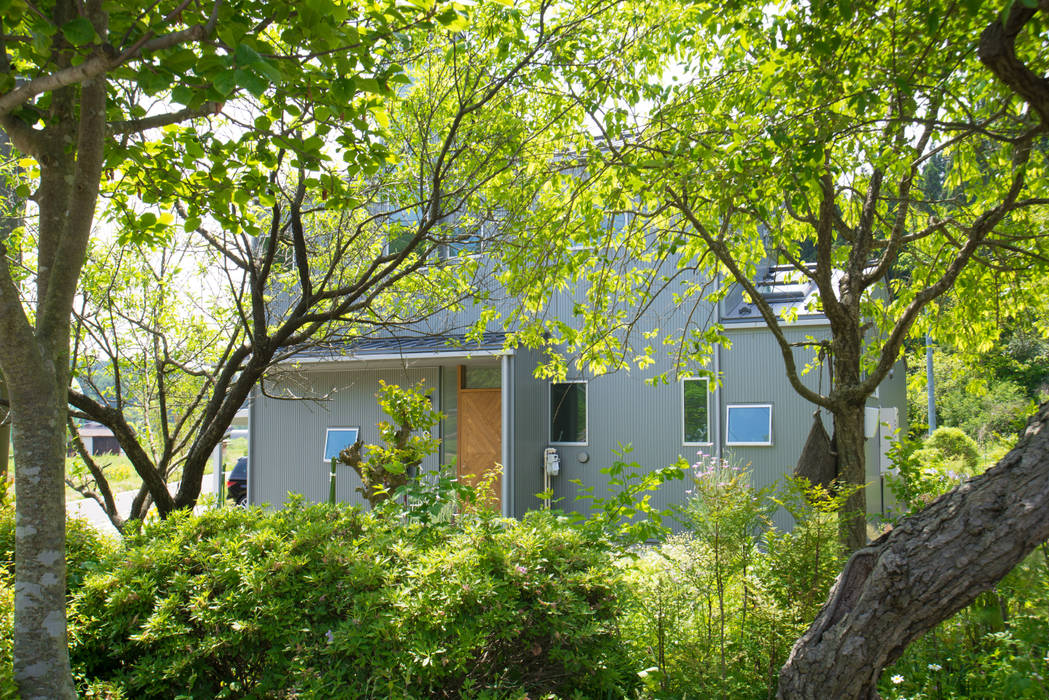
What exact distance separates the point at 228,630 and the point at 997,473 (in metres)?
3.41

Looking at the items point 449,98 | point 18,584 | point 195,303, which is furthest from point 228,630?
point 195,303

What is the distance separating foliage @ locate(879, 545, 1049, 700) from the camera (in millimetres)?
3432

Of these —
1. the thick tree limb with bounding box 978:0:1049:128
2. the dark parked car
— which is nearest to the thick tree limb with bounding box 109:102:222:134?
the thick tree limb with bounding box 978:0:1049:128

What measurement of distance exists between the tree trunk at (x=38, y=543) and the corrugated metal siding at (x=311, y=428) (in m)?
9.99

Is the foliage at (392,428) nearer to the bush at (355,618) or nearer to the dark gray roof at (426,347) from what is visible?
the bush at (355,618)

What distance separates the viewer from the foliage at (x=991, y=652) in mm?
3432

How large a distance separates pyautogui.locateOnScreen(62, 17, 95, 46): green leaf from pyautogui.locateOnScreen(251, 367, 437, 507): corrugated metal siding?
1040 centimetres

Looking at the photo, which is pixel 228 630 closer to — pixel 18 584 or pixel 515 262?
pixel 18 584

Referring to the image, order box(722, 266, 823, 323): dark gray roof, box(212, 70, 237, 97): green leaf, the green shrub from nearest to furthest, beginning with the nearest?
box(212, 70, 237, 97): green leaf
box(722, 266, 823, 323): dark gray roof
the green shrub

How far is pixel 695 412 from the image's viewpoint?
1152cm

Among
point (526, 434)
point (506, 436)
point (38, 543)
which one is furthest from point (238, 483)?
point (38, 543)

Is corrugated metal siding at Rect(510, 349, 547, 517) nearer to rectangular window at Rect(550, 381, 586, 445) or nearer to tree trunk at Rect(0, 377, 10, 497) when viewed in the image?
rectangular window at Rect(550, 381, 586, 445)

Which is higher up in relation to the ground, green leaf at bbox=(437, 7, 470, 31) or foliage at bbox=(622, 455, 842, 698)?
green leaf at bbox=(437, 7, 470, 31)

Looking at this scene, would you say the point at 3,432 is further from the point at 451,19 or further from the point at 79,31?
the point at 451,19
